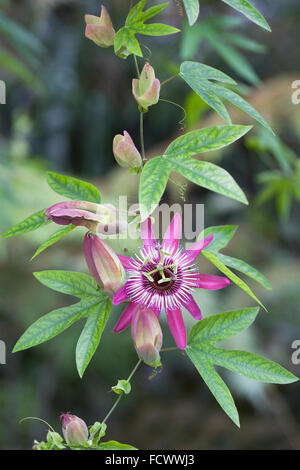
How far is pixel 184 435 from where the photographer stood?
6.07ft

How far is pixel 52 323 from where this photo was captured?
1.34 feet

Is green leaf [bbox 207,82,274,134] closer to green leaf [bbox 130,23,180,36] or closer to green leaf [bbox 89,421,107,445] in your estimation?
green leaf [bbox 130,23,180,36]

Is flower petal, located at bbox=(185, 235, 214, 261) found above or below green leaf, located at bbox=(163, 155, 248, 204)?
below

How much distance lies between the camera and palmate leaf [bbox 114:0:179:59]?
41 centimetres

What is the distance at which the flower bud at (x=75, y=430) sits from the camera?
0.41 meters

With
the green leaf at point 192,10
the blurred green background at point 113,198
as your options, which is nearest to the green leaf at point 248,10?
the green leaf at point 192,10

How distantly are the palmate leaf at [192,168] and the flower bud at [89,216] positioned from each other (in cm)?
4

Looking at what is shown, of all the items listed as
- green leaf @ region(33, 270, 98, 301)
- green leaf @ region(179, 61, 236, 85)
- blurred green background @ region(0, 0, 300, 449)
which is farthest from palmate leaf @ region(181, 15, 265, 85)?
green leaf @ region(33, 270, 98, 301)

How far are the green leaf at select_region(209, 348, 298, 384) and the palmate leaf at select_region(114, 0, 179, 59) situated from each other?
0.23 metres

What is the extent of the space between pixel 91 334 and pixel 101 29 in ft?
0.74

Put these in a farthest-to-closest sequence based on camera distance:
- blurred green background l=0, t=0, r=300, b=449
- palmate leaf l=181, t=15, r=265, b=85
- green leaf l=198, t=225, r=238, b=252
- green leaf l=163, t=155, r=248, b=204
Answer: blurred green background l=0, t=0, r=300, b=449 < palmate leaf l=181, t=15, r=265, b=85 < green leaf l=198, t=225, r=238, b=252 < green leaf l=163, t=155, r=248, b=204

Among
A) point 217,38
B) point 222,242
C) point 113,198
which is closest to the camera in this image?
point 222,242

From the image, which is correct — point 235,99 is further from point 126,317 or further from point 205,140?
point 126,317

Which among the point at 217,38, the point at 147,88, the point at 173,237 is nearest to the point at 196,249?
the point at 173,237
